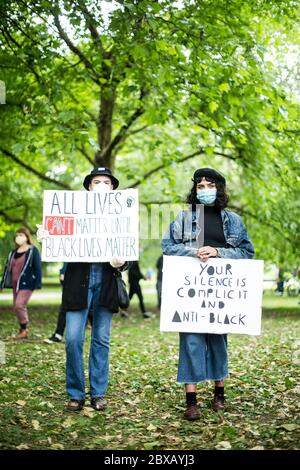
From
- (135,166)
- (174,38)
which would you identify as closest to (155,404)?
(174,38)

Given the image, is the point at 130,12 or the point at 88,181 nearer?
the point at 88,181

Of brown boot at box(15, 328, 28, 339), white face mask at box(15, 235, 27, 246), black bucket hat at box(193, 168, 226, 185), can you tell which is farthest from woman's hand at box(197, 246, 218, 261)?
brown boot at box(15, 328, 28, 339)

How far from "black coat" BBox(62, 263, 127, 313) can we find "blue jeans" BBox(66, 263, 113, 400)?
0.19ft

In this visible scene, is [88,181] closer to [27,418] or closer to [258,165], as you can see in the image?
[27,418]

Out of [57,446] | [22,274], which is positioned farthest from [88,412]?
[22,274]

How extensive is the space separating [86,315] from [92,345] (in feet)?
1.06

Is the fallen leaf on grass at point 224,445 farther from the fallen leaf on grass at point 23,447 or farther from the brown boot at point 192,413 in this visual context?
the fallen leaf on grass at point 23,447

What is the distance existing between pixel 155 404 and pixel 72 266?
1.74 m

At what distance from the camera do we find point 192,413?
5629 millimetres

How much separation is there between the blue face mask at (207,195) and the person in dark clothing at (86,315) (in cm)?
101

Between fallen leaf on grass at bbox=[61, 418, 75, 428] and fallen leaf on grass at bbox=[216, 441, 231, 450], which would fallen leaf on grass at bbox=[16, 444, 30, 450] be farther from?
fallen leaf on grass at bbox=[216, 441, 231, 450]

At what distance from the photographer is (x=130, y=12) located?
7652mm

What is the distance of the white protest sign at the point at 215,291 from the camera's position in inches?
228

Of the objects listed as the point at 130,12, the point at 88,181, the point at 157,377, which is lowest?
the point at 157,377
